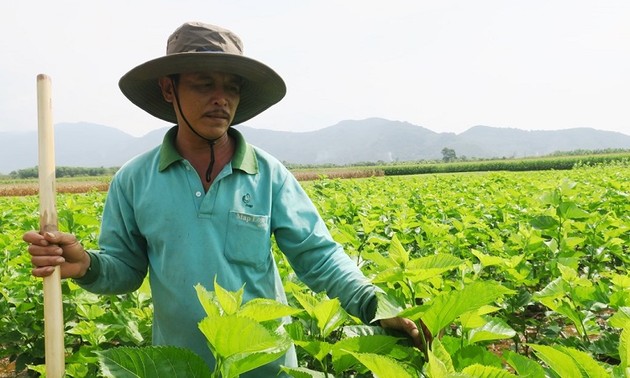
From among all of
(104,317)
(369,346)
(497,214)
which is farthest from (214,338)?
(497,214)

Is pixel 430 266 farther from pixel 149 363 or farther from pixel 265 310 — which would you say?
pixel 149 363

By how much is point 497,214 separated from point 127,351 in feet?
14.6

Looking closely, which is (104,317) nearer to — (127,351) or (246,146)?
(246,146)

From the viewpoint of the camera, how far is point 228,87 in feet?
6.35

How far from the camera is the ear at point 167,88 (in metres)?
2.04

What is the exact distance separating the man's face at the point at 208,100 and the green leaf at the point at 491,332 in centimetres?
107

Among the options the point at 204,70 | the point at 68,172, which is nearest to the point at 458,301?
the point at 204,70

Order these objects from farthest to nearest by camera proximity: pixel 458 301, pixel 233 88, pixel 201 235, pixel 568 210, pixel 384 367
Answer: pixel 568 210, pixel 233 88, pixel 201 235, pixel 458 301, pixel 384 367

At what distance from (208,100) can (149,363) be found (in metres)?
1.10

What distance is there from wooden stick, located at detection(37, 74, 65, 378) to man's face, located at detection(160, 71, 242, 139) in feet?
1.63

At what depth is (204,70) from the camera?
186 centimetres

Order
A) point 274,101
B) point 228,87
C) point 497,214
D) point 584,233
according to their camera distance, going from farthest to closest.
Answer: point 497,214
point 584,233
point 274,101
point 228,87

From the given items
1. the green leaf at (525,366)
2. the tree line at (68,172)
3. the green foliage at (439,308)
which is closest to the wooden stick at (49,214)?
the green foliage at (439,308)

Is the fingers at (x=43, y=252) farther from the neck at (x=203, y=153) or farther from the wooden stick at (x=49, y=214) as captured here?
the neck at (x=203, y=153)
